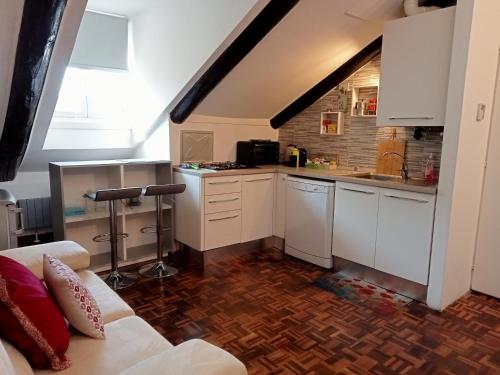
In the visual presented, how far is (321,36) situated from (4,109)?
264cm

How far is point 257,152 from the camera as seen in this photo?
4.41 metres

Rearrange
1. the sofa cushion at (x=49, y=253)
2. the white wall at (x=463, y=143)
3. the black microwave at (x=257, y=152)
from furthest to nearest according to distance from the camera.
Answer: the black microwave at (x=257, y=152)
the white wall at (x=463, y=143)
the sofa cushion at (x=49, y=253)

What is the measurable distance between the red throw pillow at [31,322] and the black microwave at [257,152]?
10.1 feet

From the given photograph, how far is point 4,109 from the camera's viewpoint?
107 inches

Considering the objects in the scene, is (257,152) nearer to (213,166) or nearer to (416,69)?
(213,166)

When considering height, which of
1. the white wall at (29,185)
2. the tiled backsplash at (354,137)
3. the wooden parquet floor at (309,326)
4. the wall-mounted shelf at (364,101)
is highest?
the wall-mounted shelf at (364,101)

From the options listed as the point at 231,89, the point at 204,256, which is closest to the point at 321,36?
the point at 231,89

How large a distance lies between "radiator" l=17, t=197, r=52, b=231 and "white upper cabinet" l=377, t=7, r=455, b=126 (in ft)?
10.7

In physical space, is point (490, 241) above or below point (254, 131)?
below

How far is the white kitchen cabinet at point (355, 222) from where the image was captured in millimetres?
3234

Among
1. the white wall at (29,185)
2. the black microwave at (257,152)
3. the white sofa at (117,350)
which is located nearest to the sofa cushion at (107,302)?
the white sofa at (117,350)

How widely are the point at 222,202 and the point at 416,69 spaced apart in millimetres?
2069

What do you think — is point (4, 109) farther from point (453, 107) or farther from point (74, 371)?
point (453, 107)

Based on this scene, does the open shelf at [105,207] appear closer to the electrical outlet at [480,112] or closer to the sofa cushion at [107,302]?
the sofa cushion at [107,302]
